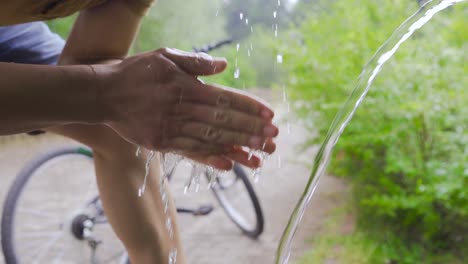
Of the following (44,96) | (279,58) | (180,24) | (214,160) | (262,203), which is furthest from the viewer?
(262,203)

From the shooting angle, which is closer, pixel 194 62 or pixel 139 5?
pixel 194 62

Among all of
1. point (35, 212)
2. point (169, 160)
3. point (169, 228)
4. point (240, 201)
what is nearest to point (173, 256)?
point (169, 228)

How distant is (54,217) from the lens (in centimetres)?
145

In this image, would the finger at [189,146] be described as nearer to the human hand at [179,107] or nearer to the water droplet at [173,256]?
the human hand at [179,107]

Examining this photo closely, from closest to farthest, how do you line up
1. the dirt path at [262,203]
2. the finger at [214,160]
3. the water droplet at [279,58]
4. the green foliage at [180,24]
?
1. the finger at [214,160]
2. the green foliage at [180,24]
3. the dirt path at [262,203]
4. the water droplet at [279,58]

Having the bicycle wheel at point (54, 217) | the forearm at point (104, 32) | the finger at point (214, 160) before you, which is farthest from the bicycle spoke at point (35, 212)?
the finger at point (214, 160)

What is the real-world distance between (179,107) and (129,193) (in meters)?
0.23

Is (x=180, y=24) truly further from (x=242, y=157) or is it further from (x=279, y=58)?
(x=242, y=157)

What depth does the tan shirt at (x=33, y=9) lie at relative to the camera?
54 cm

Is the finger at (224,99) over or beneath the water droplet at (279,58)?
over

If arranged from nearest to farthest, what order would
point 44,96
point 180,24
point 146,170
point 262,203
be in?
point 44,96, point 146,170, point 180,24, point 262,203

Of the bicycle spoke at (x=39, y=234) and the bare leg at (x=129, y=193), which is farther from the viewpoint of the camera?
the bicycle spoke at (x=39, y=234)

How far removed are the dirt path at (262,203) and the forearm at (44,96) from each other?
740 mm

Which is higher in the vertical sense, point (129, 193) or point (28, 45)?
point (28, 45)
